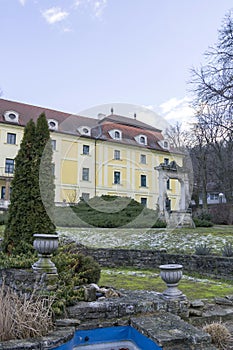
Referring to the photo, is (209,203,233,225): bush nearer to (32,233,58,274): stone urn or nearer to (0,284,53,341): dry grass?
(32,233,58,274): stone urn

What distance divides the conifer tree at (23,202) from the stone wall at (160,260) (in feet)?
10.00

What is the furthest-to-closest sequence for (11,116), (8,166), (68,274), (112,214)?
1. (11,116)
2. (8,166)
3. (112,214)
4. (68,274)

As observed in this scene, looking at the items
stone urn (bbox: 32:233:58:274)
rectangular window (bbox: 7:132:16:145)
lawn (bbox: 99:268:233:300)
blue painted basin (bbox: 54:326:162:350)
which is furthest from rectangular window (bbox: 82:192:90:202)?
rectangular window (bbox: 7:132:16:145)

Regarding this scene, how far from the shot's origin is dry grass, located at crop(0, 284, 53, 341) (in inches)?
107

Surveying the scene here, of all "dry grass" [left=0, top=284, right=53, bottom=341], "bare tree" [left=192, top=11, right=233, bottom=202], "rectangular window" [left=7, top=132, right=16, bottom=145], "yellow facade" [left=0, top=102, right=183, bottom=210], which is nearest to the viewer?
"dry grass" [left=0, top=284, right=53, bottom=341]

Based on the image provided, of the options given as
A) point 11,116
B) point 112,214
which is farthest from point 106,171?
point 11,116

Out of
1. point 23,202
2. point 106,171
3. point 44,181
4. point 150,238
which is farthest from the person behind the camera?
point 106,171

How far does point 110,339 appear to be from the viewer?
10.4ft

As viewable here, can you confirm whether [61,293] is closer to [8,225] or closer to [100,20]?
[8,225]

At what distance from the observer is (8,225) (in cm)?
598

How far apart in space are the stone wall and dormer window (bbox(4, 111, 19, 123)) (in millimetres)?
17122

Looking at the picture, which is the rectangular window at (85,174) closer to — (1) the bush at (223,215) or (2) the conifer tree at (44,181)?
(2) the conifer tree at (44,181)

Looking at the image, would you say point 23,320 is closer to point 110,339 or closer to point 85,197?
point 110,339

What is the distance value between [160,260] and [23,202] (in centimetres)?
455
